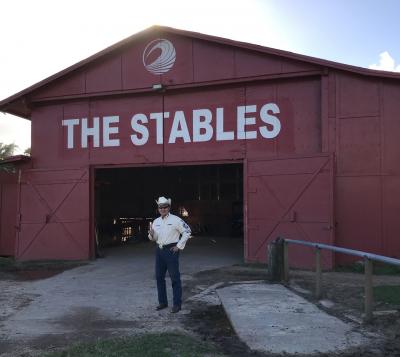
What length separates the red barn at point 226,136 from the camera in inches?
469

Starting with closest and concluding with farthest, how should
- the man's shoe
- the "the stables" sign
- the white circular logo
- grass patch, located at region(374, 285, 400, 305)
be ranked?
the man's shoe, grass patch, located at region(374, 285, 400, 305), the "the stables" sign, the white circular logo

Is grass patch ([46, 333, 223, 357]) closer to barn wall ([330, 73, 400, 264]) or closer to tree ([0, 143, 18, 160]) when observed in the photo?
barn wall ([330, 73, 400, 264])

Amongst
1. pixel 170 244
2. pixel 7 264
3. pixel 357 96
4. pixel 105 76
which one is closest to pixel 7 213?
pixel 7 264

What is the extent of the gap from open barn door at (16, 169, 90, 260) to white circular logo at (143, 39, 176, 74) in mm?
3407

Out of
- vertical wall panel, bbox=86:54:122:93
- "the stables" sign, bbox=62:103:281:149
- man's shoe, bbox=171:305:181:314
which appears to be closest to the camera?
man's shoe, bbox=171:305:181:314

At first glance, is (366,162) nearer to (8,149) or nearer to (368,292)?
(368,292)

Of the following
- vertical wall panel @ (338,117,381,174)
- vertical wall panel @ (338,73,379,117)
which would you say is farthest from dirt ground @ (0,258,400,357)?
vertical wall panel @ (338,73,379,117)

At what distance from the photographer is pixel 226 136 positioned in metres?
13.1

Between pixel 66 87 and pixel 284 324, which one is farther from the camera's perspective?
pixel 66 87

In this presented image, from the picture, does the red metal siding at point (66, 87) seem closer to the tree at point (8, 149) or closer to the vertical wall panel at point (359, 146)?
the vertical wall panel at point (359, 146)

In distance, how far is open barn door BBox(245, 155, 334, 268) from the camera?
39.1 feet

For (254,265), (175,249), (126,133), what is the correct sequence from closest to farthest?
1. (175,249)
2. (254,265)
3. (126,133)

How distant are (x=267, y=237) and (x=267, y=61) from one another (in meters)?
4.34

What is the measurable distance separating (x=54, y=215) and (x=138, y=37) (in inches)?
214
